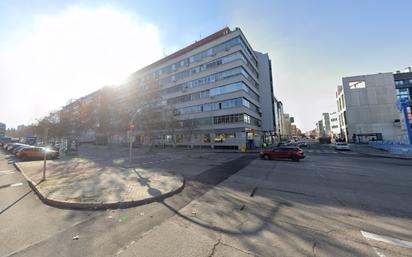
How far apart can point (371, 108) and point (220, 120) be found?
5611 centimetres

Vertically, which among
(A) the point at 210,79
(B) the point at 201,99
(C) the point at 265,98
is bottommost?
(B) the point at 201,99

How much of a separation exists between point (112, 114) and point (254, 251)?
135 ft

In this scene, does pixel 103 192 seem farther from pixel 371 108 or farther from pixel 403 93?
pixel 403 93

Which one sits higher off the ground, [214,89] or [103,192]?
[214,89]

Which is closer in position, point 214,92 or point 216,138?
point 216,138

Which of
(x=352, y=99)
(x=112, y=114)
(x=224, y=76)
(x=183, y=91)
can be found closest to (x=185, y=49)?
(x=183, y=91)

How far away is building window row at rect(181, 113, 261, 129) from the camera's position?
1548 inches

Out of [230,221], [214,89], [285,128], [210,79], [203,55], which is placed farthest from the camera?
[285,128]

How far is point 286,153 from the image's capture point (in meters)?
20.3

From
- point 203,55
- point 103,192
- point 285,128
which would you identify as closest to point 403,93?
point 285,128

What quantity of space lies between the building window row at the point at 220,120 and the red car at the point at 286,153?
718 inches

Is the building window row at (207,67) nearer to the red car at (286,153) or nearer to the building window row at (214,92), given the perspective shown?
the building window row at (214,92)

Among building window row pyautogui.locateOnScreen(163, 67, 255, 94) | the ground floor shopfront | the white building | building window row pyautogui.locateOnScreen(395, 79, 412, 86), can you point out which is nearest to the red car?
the ground floor shopfront

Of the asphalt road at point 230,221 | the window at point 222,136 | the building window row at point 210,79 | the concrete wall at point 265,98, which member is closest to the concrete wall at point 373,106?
the concrete wall at point 265,98
